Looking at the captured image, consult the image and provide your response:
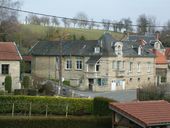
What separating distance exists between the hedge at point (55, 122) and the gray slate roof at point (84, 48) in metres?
35.0

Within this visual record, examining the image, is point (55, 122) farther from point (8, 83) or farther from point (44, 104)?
point (8, 83)

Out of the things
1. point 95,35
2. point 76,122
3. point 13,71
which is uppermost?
point 95,35

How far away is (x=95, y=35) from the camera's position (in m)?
128

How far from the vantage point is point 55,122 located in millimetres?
32469

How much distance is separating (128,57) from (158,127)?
45.5 metres

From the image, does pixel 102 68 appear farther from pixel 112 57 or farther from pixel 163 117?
pixel 163 117

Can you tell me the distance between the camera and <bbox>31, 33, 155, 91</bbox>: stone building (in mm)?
67188

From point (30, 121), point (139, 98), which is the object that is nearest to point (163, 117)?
point (30, 121)

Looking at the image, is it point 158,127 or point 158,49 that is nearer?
point 158,127

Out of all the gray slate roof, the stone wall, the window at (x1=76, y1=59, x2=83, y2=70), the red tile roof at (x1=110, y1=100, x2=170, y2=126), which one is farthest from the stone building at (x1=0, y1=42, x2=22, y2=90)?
the red tile roof at (x1=110, y1=100, x2=170, y2=126)

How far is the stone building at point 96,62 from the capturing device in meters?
67.2

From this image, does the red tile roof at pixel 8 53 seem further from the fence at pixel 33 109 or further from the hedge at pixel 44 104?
the fence at pixel 33 109

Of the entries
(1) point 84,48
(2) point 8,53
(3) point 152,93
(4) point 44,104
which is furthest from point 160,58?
(4) point 44,104

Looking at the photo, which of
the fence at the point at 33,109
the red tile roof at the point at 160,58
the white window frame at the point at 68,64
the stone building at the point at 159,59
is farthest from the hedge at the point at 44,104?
the red tile roof at the point at 160,58
